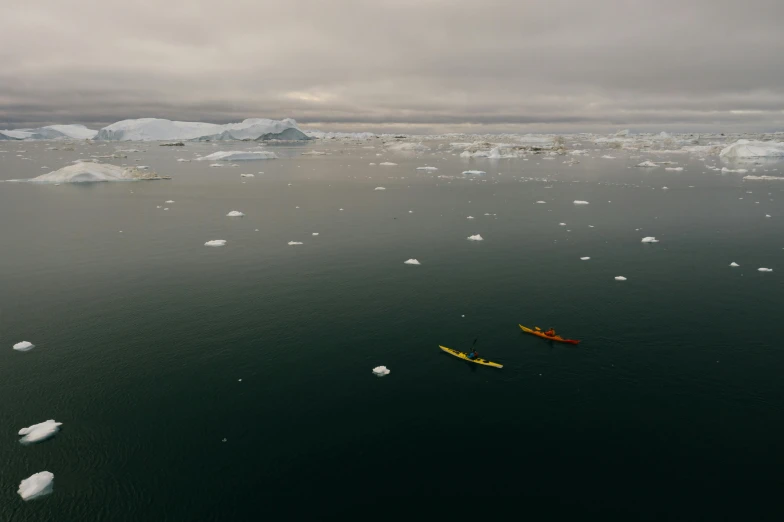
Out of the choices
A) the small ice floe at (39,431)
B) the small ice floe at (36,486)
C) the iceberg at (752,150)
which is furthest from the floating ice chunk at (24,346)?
the iceberg at (752,150)

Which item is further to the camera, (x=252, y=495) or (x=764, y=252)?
(x=764, y=252)

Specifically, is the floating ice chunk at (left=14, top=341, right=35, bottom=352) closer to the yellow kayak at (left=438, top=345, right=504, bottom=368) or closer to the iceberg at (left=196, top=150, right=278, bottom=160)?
the yellow kayak at (left=438, top=345, right=504, bottom=368)

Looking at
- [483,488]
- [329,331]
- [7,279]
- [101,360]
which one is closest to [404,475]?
[483,488]

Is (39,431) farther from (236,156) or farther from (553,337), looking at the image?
(236,156)

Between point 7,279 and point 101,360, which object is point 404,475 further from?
point 7,279

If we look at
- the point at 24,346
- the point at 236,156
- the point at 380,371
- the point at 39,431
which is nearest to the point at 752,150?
the point at 236,156

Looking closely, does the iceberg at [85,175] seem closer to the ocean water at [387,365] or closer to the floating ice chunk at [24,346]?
the ocean water at [387,365]
